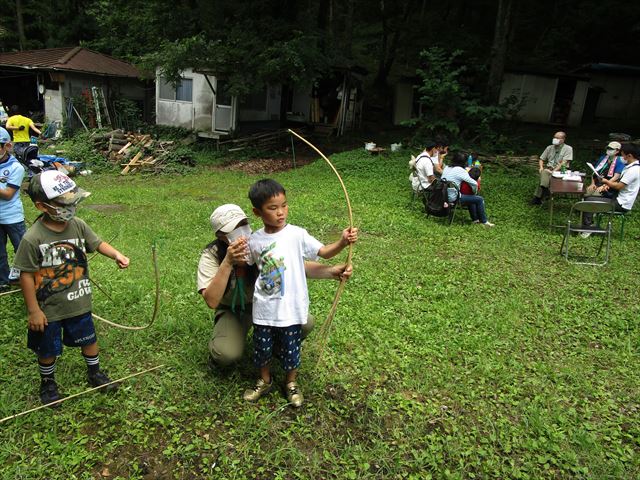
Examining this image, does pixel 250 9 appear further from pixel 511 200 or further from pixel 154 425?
pixel 154 425

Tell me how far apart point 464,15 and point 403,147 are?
744 inches

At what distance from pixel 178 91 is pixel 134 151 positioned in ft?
15.7

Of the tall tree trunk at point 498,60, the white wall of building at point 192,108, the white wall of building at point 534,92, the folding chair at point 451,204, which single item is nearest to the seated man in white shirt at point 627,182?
the folding chair at point 451,204

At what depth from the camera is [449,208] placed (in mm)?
8188

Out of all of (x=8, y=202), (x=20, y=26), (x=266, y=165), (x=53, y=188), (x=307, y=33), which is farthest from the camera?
(x=20, y=26)

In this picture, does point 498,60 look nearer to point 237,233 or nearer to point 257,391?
point 237,233

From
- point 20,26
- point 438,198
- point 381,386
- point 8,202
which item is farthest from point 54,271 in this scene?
point 20,26

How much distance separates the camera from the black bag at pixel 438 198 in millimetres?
8109

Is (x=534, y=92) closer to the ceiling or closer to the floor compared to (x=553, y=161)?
closer to the ceiling

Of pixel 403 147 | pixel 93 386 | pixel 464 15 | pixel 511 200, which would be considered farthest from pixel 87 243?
pixel 464 15

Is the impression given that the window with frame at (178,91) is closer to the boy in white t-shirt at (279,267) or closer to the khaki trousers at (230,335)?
the khaki trousers at (230,335)

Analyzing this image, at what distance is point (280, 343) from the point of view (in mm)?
3219

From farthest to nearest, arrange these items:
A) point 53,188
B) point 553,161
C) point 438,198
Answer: point 553,161
point 438,198
point 53,188

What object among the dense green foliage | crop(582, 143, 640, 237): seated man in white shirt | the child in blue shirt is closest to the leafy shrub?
the dense green foliage
